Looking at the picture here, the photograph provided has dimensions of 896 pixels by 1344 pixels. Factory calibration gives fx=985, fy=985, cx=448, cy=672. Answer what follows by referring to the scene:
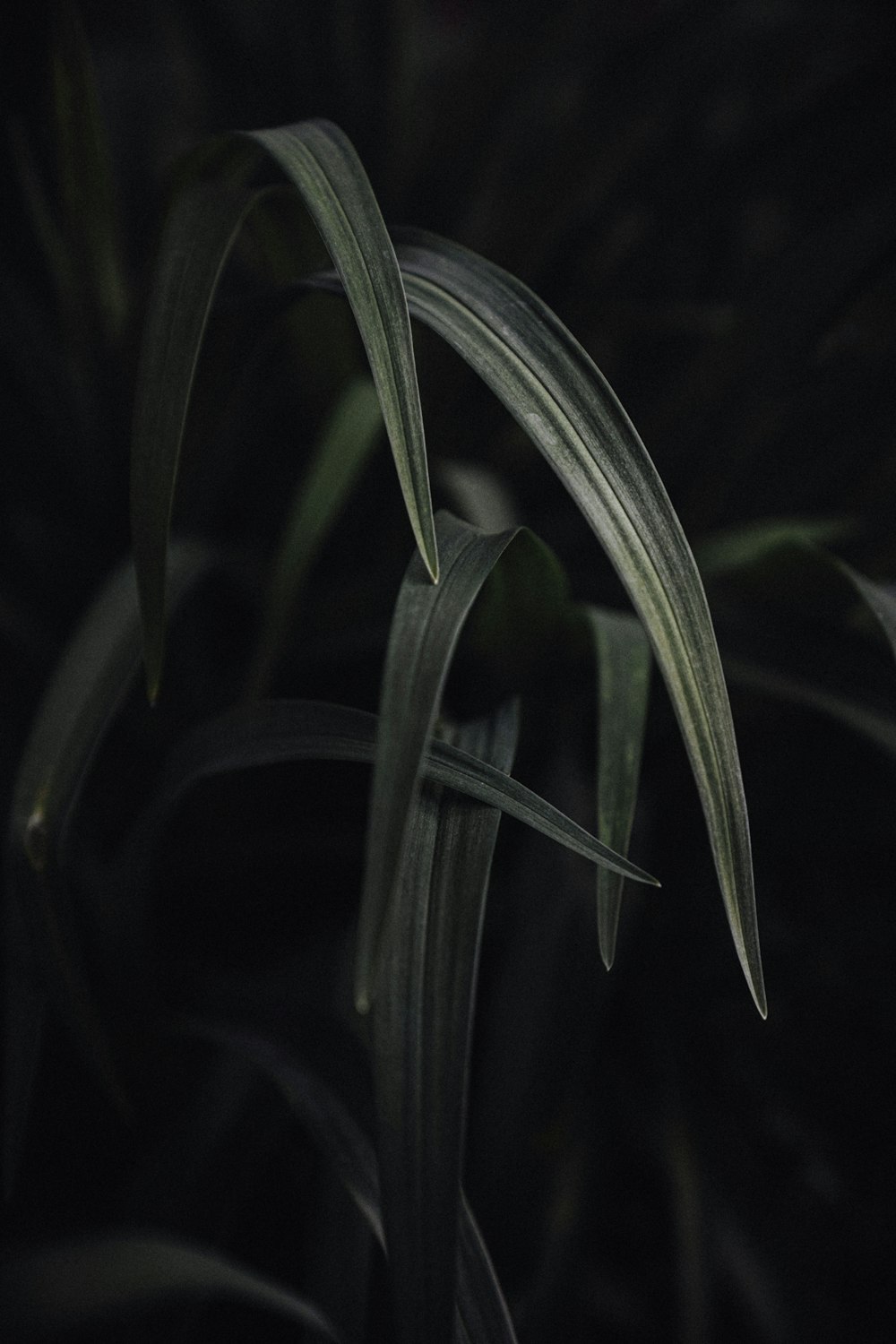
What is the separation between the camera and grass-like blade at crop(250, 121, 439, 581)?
0.23m

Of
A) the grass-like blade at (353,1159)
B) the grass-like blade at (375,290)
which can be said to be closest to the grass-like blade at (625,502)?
the grass-like blade at (375,290)

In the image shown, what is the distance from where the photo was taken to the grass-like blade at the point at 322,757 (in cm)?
24

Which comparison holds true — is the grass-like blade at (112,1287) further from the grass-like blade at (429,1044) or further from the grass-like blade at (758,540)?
the grass-like blade at (758,540)

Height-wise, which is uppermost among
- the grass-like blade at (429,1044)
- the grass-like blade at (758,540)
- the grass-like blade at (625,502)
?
the grass-like blade at (625,502)

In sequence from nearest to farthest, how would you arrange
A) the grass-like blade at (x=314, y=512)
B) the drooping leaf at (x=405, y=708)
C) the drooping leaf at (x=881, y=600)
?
the drooping leaf at (x=405, y=708)
the drooping leaf at (x=881, y=600)
the grass-like blade at (x=314, y=512)

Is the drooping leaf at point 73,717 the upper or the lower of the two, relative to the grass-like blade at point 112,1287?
upper

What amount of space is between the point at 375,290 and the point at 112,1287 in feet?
0.88

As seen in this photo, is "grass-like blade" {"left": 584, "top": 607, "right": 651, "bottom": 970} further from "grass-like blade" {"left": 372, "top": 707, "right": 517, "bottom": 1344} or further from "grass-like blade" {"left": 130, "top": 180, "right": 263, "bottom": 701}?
"grass-like blade" {"left": 130, "top": 180, "right": 263, "bottom": 701}

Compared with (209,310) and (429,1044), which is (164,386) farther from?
(429,1044)

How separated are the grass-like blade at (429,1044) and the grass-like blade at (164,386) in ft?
0.32

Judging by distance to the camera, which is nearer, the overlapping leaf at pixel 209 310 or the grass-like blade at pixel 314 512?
the overlapping leaf at pixel 209 310

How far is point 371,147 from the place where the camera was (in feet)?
2.04

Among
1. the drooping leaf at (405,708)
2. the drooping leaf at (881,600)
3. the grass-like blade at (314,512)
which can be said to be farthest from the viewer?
the grass-like blade at (314,512)

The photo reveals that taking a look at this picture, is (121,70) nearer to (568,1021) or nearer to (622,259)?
(622,259)
